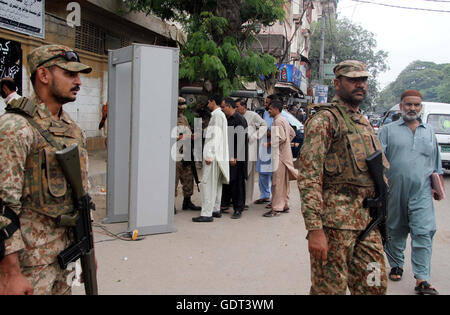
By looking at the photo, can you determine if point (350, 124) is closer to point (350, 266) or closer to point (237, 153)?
point (350, 266)

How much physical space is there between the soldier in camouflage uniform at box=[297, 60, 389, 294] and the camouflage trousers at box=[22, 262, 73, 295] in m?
1.43

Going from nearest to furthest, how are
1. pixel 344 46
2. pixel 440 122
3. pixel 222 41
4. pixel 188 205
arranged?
1. pixel 188 205
2. pixel 222 41
3. pixel 440 122
4. pixel 344 46

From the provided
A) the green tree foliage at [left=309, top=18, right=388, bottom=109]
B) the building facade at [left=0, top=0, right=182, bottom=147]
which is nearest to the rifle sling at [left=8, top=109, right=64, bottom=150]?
the building facade at [left=0, top=0, right=182, bottom=147]

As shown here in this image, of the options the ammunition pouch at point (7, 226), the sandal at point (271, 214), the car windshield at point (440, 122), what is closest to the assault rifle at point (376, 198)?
the ammunition pouch at point (7, 226)

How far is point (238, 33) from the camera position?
1020 centimetres

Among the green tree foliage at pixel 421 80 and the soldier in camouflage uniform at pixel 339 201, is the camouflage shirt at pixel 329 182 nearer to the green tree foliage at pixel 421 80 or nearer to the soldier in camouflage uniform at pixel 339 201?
the soldier in camouflage uniform at pixel 339 201

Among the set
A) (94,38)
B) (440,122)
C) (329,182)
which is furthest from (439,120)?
(329,182)

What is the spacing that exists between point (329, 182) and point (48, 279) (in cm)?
176

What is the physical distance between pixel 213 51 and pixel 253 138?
2.65 metres

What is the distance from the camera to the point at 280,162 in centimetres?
712

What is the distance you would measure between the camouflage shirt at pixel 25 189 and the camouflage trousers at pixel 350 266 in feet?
5.12

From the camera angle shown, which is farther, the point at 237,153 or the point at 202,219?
the point at 237,153
